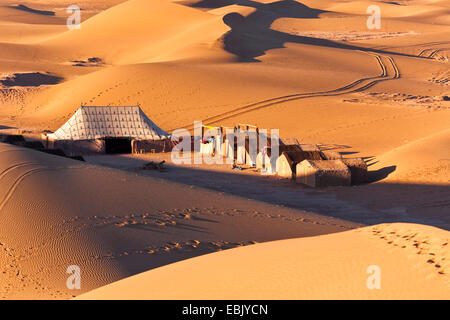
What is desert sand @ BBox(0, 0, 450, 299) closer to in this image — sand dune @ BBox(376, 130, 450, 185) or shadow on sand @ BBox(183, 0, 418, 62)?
sand dune @ BBox(376, 130, 450, 185)

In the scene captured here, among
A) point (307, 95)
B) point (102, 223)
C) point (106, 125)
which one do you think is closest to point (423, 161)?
Result: point (102, 223)

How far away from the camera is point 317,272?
21.5 ft

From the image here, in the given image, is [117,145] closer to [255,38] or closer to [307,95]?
[307,95]

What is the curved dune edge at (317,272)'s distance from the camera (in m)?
5.97

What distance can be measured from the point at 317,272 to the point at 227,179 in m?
12.4

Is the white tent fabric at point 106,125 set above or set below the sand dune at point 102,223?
above

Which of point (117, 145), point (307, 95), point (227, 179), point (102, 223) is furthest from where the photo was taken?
point (307, 95)

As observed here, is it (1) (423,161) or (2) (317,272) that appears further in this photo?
(1) (423,161)

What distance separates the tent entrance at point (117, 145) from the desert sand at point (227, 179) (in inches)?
54.6

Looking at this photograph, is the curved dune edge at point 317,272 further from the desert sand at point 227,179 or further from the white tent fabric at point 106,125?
the white tent fabric at point 106,125

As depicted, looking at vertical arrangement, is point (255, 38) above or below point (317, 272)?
above

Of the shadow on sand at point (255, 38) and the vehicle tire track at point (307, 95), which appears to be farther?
the shadow on sand at point (255, 38)

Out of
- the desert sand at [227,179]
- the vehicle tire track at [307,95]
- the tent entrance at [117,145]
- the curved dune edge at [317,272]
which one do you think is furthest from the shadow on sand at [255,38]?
the curved dune edge at [317,272]

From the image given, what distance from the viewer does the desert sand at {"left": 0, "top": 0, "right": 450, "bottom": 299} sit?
7145 millimetres
